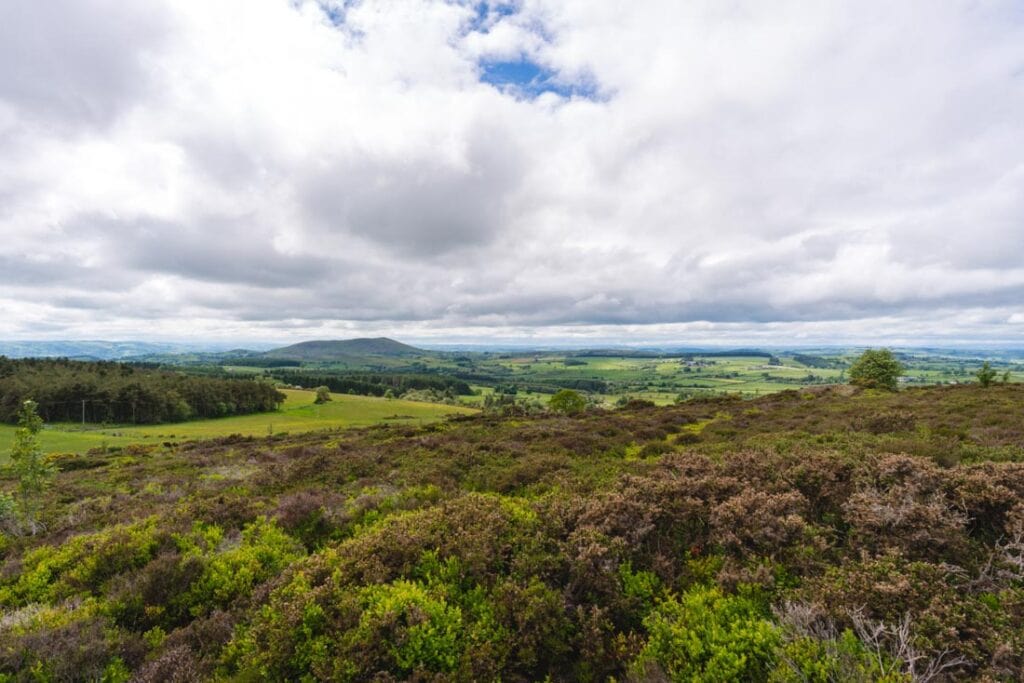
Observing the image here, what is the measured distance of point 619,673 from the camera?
199 inches

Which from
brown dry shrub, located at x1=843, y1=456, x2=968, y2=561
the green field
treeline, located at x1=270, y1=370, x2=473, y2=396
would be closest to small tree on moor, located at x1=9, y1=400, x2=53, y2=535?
brown dry shrub, located at x1=843, y1=456, x2=968, y2=561

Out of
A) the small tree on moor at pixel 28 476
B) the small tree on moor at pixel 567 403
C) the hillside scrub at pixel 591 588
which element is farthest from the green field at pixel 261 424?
the hillside scrub at pixel 591 588

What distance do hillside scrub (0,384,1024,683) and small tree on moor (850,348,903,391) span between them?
58682 millimetres

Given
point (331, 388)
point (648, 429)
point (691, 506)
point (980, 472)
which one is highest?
point (980, 472)

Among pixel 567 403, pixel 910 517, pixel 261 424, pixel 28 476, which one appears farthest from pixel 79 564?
pixel 261 424

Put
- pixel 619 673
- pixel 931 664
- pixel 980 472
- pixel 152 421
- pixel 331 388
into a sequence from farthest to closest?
1. pixel 331 388
2. pixel 152 421
3. pixel 980 472
4. pixel 619 673
5. pixel 931 664

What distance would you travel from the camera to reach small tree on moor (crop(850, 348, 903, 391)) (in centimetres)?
5638

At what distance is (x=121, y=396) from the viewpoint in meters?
91.2

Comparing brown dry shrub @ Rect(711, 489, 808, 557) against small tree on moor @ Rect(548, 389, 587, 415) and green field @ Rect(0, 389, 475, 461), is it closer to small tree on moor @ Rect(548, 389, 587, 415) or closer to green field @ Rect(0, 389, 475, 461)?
small tree on moor @ Rect(548, 389, 587, 415)

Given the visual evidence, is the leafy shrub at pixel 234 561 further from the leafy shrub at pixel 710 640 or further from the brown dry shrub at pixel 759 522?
the brown dry shrub at pixel 759 522

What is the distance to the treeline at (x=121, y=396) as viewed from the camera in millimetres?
88812

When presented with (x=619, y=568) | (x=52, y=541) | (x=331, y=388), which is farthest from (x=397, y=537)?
(x=331, y=388)

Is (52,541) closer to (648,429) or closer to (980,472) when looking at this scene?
(980,472)

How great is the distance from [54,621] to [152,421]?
111m
